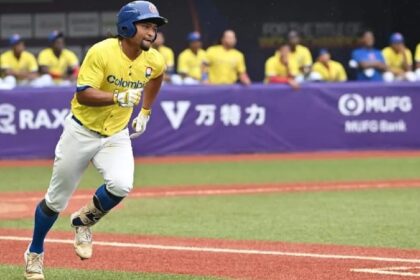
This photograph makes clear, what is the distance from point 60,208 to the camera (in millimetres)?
7703

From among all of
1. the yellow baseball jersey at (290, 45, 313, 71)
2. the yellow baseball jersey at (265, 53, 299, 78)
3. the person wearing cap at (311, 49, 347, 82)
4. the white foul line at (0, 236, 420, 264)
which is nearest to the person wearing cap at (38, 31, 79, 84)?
the yellow baseball jersey at (265, 53, 299, 78)

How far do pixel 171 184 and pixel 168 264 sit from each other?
6.50 meters

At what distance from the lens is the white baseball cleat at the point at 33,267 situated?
750cm

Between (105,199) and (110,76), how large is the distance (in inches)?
33.7

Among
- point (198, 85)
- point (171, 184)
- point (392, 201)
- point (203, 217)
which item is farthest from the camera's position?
point (198, 85)

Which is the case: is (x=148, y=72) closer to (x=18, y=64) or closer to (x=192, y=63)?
(x=18, y=64)

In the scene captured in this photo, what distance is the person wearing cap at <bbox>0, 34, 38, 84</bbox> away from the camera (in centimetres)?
1905

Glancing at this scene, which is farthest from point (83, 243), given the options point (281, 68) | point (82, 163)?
point (281, 68)

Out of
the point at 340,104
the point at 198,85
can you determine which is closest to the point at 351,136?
the point at 340,104

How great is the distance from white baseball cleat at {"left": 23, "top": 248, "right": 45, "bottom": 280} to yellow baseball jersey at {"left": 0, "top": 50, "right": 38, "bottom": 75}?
11841 mm

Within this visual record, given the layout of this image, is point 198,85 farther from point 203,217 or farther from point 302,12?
Result: point 203,217

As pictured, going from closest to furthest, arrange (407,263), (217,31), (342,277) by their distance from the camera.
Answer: (342,277)
(407,263)
(217,31)

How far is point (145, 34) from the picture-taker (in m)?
7.57

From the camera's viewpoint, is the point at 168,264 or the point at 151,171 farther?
the point at 151,171
